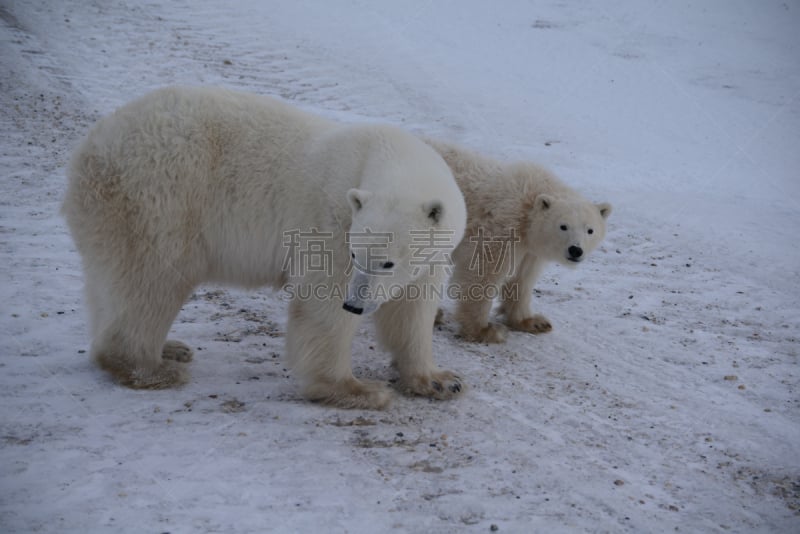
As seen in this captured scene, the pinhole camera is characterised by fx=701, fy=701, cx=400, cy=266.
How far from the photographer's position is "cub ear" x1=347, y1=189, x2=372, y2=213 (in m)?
3.54

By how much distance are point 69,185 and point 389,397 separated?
229 cm

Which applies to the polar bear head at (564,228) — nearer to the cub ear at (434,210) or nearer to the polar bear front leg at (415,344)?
the polar bear front leg at (415,344)

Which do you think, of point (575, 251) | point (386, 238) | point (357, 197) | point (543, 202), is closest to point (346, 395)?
point (386, 238)

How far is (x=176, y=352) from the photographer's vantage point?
15.3ft

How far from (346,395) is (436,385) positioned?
599 millimetres

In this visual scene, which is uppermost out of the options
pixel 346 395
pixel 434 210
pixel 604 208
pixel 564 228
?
pixel 434 210

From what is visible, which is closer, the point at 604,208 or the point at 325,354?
the point at 325,354

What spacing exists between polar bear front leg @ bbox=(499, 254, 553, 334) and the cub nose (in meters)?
0.45

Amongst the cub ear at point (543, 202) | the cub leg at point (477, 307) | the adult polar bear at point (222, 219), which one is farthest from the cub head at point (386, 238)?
the cub ear at point (543, 202)

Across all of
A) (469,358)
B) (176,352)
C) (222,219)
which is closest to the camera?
(222,219)

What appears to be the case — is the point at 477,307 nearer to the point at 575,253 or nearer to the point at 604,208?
the point at 575,253

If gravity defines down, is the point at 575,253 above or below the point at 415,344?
above

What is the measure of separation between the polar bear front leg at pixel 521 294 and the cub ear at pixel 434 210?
2401 mm

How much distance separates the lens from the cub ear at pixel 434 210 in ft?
11.6
